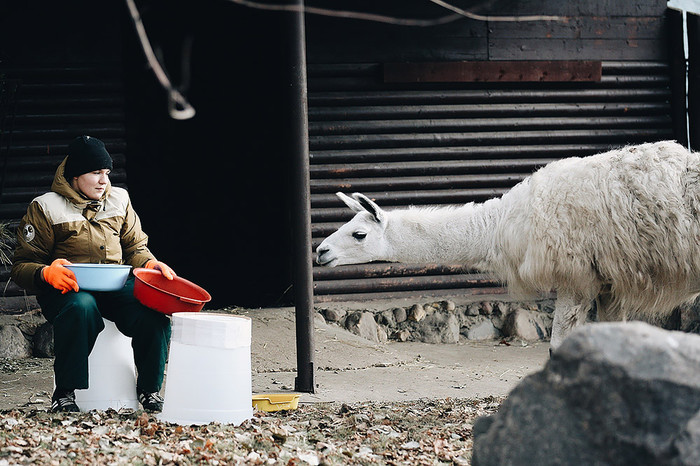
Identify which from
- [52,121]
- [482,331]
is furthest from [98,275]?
[482,331]

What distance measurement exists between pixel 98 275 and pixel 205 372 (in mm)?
821

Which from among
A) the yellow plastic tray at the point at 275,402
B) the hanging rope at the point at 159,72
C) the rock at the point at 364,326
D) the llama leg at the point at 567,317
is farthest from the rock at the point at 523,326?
the hanging rope at the point at 159,72

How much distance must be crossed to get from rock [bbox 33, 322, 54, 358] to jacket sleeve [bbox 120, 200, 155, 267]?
2.29 metres

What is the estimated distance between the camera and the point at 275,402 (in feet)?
15.6

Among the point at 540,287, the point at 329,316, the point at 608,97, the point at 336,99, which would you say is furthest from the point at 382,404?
the point at 608,97

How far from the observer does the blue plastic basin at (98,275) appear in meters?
4.32

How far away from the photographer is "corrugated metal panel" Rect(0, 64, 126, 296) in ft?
25.4

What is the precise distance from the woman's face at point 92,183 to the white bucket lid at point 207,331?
0.90m

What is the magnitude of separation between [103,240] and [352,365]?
8.99 ft

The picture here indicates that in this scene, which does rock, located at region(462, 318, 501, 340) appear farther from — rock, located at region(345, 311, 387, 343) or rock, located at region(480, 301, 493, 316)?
rock, located at region(345, 311, 387, 343)

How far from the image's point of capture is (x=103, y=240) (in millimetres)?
4602

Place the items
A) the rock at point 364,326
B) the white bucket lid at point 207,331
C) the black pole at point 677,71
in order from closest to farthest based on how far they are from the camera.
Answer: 1. the white bucket lid at point 207,331
2. the rock at point 364,326
3. the black pole at point 677,71

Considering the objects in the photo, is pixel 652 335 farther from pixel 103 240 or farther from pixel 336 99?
A: pixel 336 99

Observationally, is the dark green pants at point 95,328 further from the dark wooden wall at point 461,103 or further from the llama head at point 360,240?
the dark wooden wall at point 461,103
